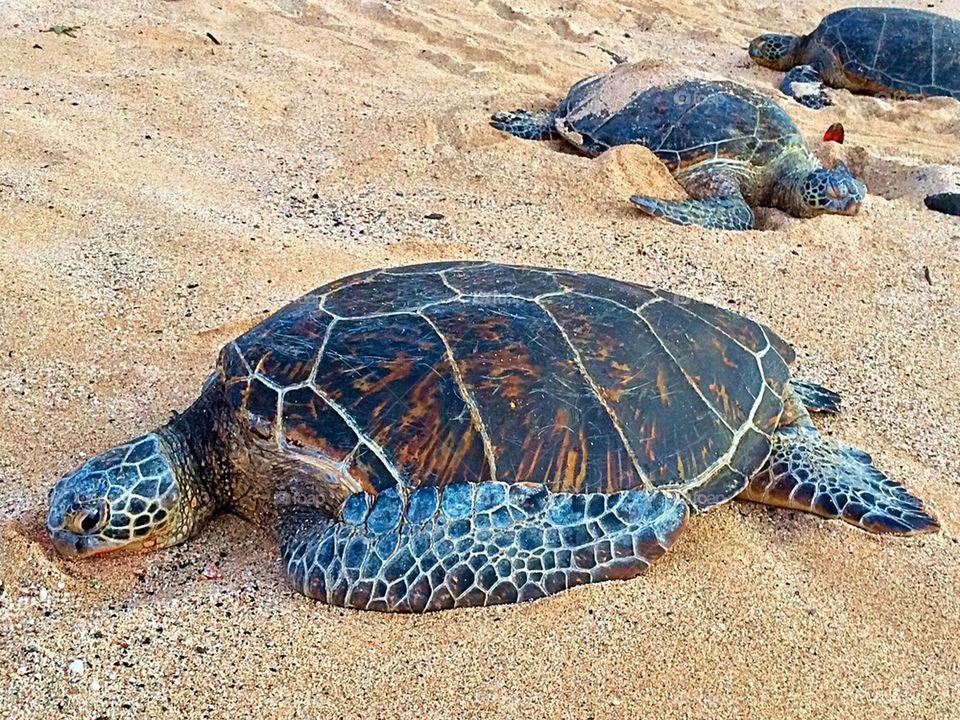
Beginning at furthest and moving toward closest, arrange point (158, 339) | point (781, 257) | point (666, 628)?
point (781, 257) < point (158, 339) < point (666, 628)

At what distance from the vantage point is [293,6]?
607 centimetres

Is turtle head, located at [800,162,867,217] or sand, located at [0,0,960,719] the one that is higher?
turtle head, located at [800,162,867,217]

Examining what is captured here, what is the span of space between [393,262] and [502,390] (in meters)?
1.50

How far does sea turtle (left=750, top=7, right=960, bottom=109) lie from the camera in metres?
6.18

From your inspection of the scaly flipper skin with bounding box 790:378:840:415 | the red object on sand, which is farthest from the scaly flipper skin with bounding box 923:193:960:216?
the scaly flipper skin with bounding box 790:378:840:415

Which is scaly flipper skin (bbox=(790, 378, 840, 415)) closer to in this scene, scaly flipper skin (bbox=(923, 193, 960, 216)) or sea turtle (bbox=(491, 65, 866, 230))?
sea turtle (bbox=(491, 65, 866, 230))

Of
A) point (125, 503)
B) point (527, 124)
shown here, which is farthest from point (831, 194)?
point (125, 503)

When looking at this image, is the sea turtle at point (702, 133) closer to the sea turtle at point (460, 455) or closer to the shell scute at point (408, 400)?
the sea turtle at point (460, 455)

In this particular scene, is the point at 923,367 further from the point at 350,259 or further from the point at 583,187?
the point at 350,259

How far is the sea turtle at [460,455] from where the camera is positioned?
80.0 inches

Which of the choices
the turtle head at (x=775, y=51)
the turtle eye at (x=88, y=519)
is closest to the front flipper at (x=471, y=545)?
the turtle eye at (x=88, y=519)

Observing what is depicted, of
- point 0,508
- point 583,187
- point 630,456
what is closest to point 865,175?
point 583,187

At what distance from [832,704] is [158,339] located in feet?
7.44

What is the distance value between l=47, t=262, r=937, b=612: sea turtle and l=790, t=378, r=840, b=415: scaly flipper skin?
0.39 metres
